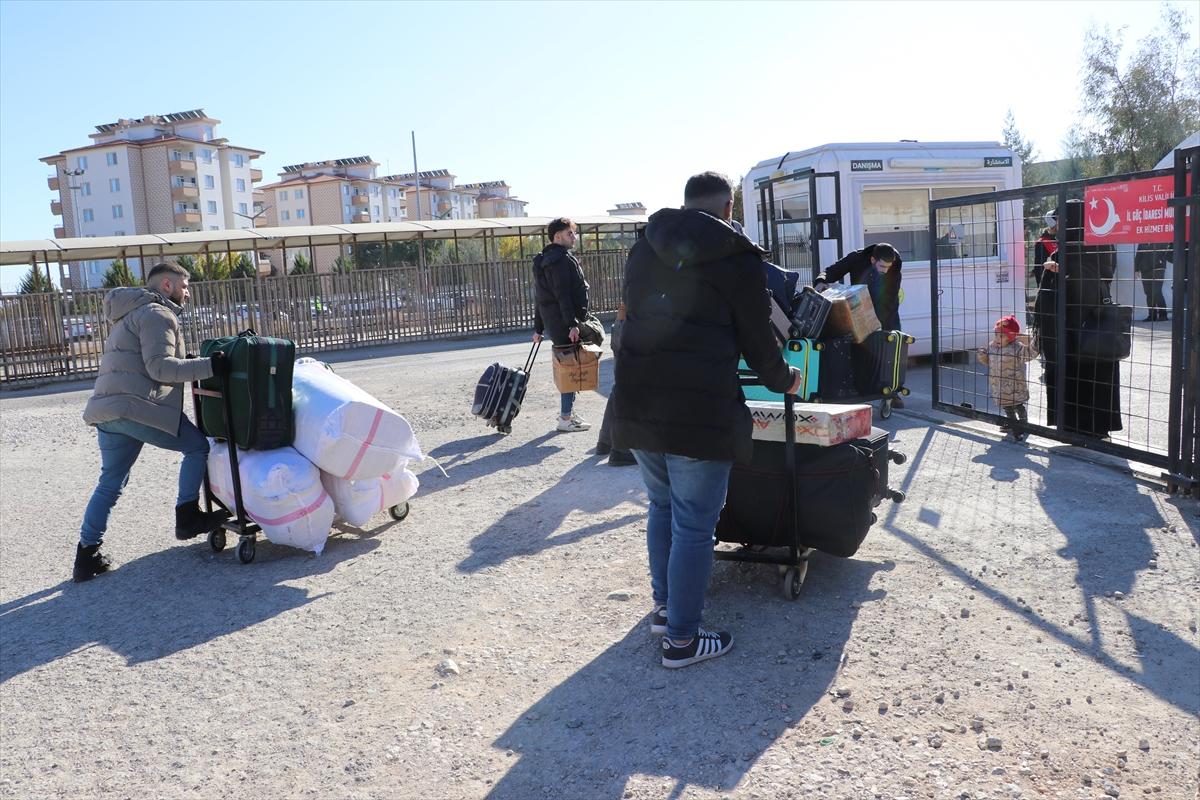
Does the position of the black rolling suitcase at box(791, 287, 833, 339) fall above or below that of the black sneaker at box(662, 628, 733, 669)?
above

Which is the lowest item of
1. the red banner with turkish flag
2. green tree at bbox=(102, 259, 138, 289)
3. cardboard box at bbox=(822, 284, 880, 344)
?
cardboard box at bbox=(822, 284, 880, 344)

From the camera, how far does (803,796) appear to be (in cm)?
322

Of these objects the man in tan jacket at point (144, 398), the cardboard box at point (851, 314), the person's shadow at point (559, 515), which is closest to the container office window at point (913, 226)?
the cardboard box at point (851, 314)

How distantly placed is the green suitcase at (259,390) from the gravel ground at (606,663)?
0.81m

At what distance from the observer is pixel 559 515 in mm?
6832

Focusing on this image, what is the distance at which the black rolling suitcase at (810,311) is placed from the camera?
6875 mm

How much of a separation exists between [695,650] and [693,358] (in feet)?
4.15

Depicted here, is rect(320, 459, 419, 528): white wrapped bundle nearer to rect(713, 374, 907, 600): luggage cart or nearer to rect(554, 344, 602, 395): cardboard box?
rect(713, 374, 907, 600): luggage cart

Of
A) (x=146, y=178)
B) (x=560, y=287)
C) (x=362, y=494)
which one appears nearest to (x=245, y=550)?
(x=362, y=494)

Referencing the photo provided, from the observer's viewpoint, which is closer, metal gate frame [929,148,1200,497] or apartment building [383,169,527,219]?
metal gate frame [929,148,1200,497]

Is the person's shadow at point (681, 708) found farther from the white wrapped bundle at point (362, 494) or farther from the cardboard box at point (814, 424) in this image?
the white wrapped bundle at point (362, 494)

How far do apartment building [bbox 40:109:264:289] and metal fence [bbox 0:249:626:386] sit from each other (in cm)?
6456

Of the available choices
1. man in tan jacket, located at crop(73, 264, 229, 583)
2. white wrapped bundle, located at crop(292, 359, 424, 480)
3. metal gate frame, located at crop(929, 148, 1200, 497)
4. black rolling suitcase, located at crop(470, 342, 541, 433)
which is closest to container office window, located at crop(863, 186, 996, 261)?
black rolling suitcase, located at crop(470, 342, 541, 433)

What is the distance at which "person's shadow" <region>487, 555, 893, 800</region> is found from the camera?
3.46 m
